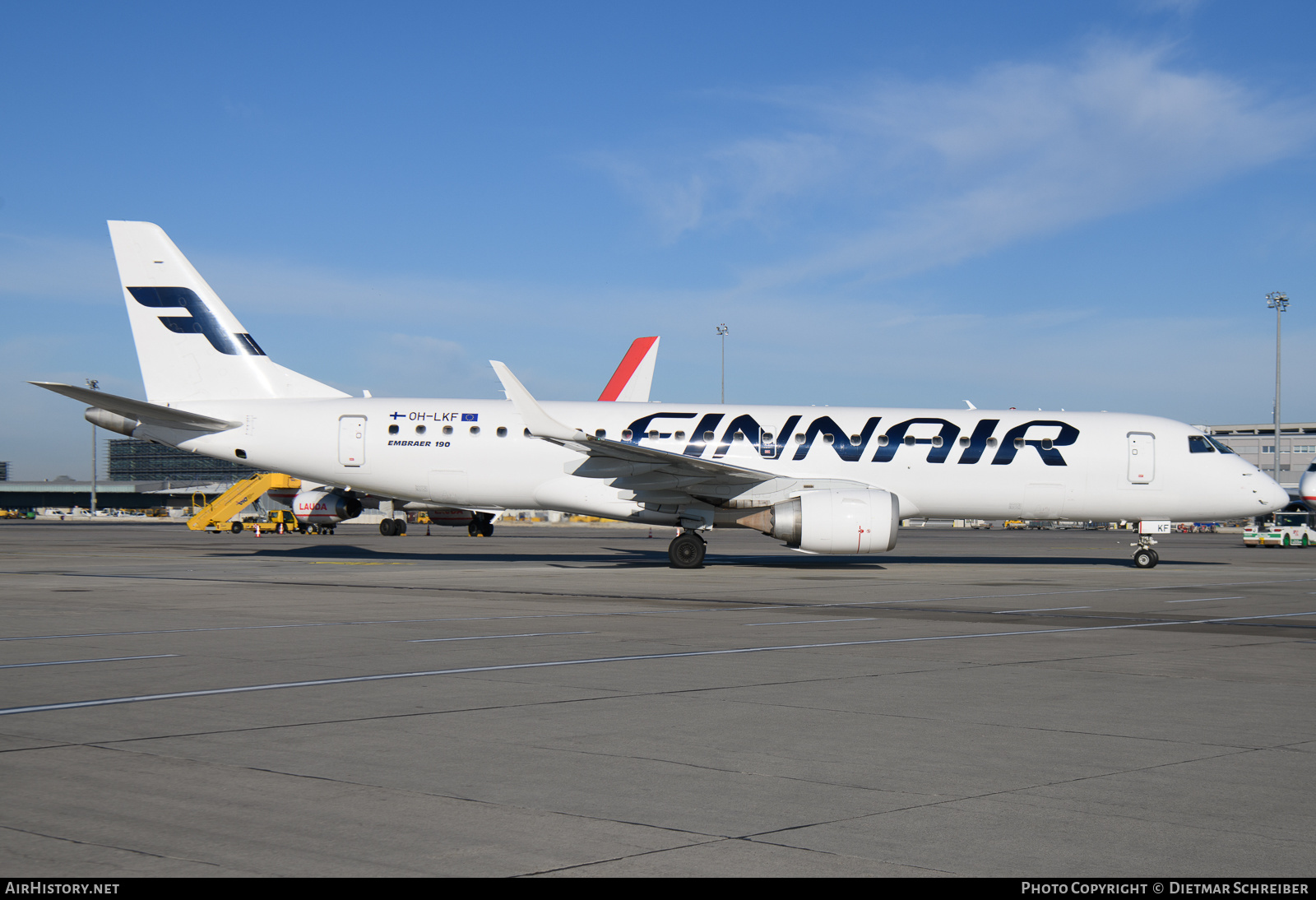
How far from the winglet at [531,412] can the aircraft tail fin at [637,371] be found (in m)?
23.6

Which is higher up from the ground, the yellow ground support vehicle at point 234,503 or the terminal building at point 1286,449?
the terminal building at point 1286,449

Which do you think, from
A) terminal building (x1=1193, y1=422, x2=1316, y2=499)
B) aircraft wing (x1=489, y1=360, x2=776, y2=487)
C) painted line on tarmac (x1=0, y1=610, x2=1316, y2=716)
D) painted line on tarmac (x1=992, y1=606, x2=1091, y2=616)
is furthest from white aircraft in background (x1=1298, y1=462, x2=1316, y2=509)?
terminal building (x1=1193, y1=422, x2=1316, y2=499)

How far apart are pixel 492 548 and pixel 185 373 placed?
11.6m

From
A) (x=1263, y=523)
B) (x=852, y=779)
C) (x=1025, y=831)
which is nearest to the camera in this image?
(x=1025, y=831)

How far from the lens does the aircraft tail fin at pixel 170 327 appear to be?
2647 centimetres

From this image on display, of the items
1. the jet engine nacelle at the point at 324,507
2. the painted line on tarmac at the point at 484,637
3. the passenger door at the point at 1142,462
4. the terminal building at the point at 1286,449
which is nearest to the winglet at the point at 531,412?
the painted line on tarmac at the point at 484,637

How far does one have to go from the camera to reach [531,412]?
22.1 meters

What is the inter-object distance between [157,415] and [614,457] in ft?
36.5

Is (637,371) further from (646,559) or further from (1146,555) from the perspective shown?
(1146,555)

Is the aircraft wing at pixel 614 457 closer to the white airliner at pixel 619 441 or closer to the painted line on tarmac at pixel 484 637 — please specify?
the white airliner at pixel 619 441

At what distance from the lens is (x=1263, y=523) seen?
2719 inches

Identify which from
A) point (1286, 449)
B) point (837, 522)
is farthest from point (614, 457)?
point (1286, 449)
